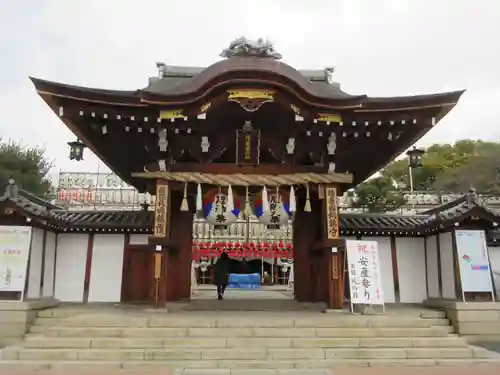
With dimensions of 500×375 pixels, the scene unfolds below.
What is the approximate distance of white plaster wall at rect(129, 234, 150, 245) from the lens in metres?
12.4

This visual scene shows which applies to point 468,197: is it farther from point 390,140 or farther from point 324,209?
point 324,209

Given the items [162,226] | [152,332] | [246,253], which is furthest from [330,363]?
[246,253]

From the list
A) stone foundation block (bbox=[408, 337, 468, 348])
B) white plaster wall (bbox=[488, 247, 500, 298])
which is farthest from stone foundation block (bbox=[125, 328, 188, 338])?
white plaster wall (bbox=[488, 247, 500, 298])

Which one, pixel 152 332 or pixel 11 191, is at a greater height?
pixel 11 191

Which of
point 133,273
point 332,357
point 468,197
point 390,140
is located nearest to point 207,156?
point 133,273

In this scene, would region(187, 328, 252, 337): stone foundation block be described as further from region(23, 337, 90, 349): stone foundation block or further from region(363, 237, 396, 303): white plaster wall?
region(363, 237, 396, 303): white plaster wall

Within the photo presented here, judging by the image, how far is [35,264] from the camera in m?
10.9

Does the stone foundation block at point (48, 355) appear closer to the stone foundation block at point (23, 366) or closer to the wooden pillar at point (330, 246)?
the stone foundation block at point (23, 366)

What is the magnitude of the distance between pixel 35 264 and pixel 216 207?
4765 millimetres

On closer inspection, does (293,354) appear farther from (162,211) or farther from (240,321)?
(162,211)

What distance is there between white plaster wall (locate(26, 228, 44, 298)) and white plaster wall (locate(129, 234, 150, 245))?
92.2 inches

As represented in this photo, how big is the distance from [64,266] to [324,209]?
734 cm

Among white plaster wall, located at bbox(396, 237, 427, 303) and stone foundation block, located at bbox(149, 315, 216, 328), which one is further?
white plaster wall, located at bbox(396, 237, 427, 303)

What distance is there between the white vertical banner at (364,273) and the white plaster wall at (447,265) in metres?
2.17
